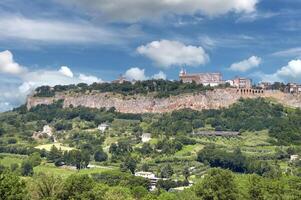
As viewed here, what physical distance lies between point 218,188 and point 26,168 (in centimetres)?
7169

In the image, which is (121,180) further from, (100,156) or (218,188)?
(100,156)

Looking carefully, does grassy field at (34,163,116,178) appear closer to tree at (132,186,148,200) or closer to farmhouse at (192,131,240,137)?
tree at (132,186,148,200)

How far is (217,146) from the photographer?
151875 mm

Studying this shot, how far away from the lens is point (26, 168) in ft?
A: 414

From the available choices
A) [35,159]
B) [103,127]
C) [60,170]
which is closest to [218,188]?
[60,170]

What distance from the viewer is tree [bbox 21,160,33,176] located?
4899 inches

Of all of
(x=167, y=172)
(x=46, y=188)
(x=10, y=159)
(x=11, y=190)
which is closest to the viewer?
(x=11, y=190)

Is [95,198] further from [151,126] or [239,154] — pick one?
[151,126]

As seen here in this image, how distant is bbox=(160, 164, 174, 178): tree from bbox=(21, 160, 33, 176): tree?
31764 mm

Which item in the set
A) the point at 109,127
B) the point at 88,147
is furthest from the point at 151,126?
the point at 88,147

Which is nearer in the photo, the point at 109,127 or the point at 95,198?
the point at 95,198

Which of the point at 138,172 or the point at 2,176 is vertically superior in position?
the point at 2,176

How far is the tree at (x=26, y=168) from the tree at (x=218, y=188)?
2616 inches

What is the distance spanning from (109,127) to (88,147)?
31.8 m
